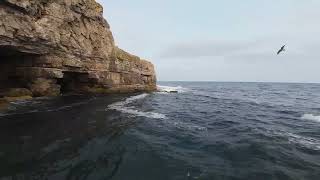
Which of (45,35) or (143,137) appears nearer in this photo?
(143,137)

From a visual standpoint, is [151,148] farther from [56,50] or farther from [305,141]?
[56,50]

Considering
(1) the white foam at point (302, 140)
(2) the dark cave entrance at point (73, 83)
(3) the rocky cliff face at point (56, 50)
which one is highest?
(3) the rocky cliff face at point (56, 50)

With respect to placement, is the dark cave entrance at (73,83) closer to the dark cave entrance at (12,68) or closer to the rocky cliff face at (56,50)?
the rocky cliff face at (56,50)

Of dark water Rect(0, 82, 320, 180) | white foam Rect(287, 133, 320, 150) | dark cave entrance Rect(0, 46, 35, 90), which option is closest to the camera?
dark water Rect(0, 82, 320, 180)

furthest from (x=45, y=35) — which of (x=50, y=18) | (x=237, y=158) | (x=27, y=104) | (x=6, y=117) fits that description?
(x=237, y=158)

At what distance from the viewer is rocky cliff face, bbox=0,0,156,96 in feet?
71.6

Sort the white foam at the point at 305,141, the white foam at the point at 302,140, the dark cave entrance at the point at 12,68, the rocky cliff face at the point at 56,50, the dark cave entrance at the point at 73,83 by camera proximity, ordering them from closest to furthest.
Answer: the white foam at the point at 305,141 → the white foam at the point at 302,140 → the rocky cliff face at the point at 56,50 → the dark cave entrance at the point at 12,68 → the dark cave entrance at the point at 73,83

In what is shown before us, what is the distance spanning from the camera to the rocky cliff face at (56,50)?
71.6 ft

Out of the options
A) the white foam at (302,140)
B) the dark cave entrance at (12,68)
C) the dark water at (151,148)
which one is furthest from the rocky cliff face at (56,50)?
the white foam at (302,140)

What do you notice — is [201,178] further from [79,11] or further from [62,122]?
[79,11]

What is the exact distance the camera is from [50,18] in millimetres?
24750

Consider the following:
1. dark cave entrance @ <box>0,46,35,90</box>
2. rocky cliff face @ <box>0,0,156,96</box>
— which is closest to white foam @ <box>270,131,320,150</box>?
rocky cliff face @ <box>0,0,156,96</box>

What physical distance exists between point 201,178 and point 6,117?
1416 cm

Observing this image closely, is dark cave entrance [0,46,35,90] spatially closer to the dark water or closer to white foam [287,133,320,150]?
the dark water
